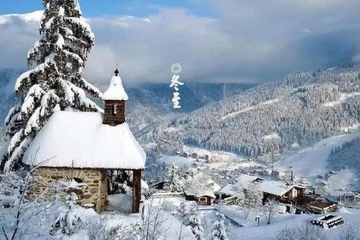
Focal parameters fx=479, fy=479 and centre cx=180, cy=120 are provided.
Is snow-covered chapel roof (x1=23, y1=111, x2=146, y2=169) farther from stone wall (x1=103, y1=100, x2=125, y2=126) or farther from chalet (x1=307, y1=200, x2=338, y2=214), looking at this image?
chalet (x1=307, y1=200, x2=338, y2=214)

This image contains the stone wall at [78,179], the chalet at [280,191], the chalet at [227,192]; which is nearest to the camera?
the stone wall at [78,179]

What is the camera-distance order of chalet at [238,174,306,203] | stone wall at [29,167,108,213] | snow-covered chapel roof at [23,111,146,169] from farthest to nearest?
1. chalet at [238,174,306,203]
2. stone wall at [29,167,108,213]
3. snow-covered chapel roof at [23,111,146,169]

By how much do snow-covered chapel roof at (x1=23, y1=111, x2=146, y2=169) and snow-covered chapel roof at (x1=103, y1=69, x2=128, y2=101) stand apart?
3.99ft

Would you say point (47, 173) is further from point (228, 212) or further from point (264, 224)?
point (228, 212)

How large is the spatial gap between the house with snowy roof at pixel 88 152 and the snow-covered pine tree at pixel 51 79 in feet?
3.56

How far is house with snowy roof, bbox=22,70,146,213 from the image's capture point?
75.7ft

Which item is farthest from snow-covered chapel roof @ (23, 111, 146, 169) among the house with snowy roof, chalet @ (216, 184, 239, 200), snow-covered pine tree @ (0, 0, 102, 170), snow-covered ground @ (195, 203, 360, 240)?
chalet @ (216, 184, 239, 200)

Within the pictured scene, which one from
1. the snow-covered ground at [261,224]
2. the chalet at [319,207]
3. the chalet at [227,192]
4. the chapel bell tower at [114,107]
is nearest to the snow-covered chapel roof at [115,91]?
the chapel bell tower at [114,107]

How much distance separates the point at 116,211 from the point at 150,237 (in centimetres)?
927

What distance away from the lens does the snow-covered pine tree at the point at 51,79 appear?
24625 millimetres

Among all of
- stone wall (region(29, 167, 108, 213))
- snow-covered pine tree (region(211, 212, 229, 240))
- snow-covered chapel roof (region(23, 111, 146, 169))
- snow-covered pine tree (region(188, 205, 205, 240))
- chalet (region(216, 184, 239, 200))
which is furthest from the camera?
chalet (region(216, 184, 239, 200))

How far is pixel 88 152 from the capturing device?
23.4 metres

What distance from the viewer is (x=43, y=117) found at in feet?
82.1

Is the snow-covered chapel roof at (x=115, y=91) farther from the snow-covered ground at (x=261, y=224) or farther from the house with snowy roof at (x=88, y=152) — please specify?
the snow-covered ground at (x=261, y=224)
